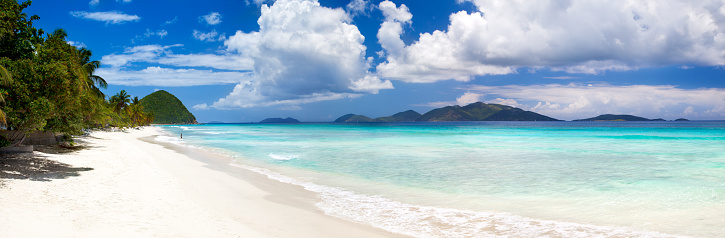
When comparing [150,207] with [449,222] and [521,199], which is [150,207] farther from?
[521,199]

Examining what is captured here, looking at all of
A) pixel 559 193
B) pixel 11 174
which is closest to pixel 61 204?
pixel 11 174

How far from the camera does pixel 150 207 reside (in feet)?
25.1

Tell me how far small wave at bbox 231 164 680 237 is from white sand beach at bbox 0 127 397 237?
1.87 feet

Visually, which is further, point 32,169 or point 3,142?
point 3,142

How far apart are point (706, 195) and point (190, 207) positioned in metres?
14.6

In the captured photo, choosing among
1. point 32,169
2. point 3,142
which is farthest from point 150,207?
point 3,142

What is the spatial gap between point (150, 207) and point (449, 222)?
6.27 meters

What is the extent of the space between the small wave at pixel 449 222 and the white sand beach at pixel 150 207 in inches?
22.4

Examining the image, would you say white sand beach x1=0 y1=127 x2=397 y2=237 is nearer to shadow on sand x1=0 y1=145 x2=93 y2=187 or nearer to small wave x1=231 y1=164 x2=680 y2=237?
shadow on sand x1=0 y1=145 x2=93 y2=187

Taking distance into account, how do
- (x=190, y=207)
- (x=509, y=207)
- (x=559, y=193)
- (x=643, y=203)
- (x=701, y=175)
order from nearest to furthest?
1. (x=190, y=207)
2. (x=509, y=207)
3. (x=643, y=203)
4. (x=559, y=193)
5. (x=701, y=175)

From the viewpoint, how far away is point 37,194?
27.0 feet

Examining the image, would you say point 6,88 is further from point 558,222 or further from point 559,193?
point 559,193

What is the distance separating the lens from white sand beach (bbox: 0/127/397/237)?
6.05m

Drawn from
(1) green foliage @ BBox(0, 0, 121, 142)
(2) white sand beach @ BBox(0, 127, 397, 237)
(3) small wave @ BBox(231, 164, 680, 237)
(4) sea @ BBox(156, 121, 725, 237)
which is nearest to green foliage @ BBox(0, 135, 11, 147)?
(2) white sand beach @ BBox(0, 127, 397, 237)
